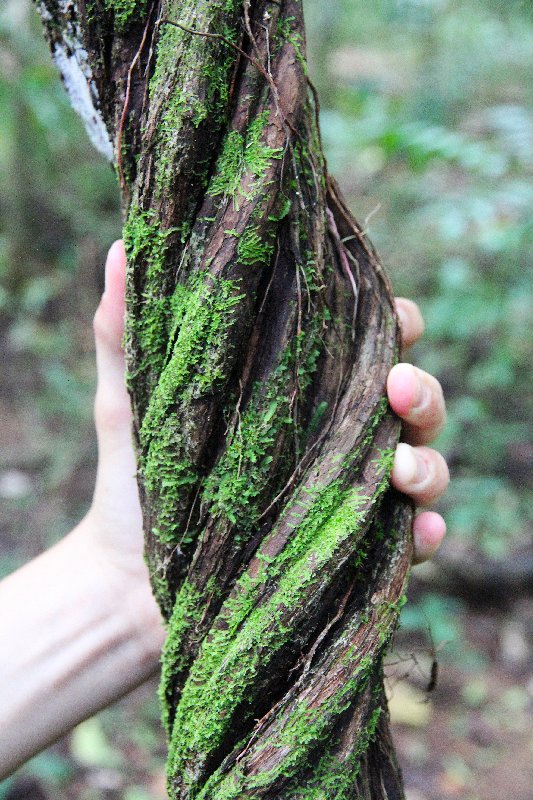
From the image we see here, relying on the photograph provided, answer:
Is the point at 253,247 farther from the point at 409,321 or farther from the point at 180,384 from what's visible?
the point at 409,321

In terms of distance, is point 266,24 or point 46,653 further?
point 46,653

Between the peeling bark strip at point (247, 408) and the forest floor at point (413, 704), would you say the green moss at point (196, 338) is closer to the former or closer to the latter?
the peeling bark strip at point (247, 408)

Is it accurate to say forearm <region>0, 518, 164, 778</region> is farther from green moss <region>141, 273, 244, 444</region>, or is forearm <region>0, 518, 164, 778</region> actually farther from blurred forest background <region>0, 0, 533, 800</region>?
green moss <region>141, 273, 244, 444</region>

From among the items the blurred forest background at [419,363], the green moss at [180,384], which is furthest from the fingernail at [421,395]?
the blurred forest background at [419,363]

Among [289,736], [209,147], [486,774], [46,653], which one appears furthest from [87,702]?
[486,774]

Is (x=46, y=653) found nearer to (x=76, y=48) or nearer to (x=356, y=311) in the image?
(x=356, y=311)

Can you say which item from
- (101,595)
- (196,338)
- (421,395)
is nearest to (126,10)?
(196,338)
